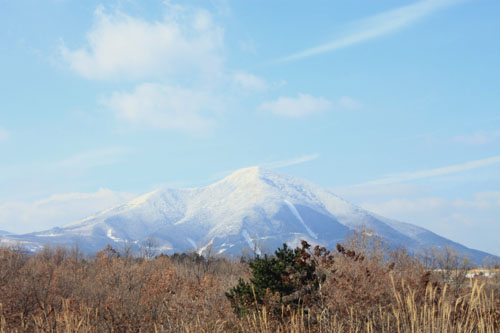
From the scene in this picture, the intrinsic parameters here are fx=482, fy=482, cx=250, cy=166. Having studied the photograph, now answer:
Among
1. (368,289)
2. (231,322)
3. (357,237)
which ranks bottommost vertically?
(231,322)

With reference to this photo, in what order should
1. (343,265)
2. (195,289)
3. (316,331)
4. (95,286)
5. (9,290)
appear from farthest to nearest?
(95,286) < (195,289) < (9,290) < (343,265) < (316,331)

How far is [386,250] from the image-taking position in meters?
21.3

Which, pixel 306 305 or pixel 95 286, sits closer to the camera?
pixel 306 305

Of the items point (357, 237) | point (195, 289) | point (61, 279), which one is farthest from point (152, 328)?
point (61, 279)

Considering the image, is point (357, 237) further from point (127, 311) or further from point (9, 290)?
point (9, 290)

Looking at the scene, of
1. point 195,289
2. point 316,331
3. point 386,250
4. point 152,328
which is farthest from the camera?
point 386,250

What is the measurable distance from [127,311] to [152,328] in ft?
2.51

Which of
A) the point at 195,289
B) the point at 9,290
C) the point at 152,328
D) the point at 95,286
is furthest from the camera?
the point at 95,286

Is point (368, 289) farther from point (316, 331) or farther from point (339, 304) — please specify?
point (316, 331)

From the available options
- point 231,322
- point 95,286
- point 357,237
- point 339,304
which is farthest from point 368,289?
point 95,286

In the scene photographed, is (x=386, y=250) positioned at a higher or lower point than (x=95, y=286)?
higher

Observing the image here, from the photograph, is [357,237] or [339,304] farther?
[357,237]

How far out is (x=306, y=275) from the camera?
12.6 m

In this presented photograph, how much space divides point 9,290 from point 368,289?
12144 mm
